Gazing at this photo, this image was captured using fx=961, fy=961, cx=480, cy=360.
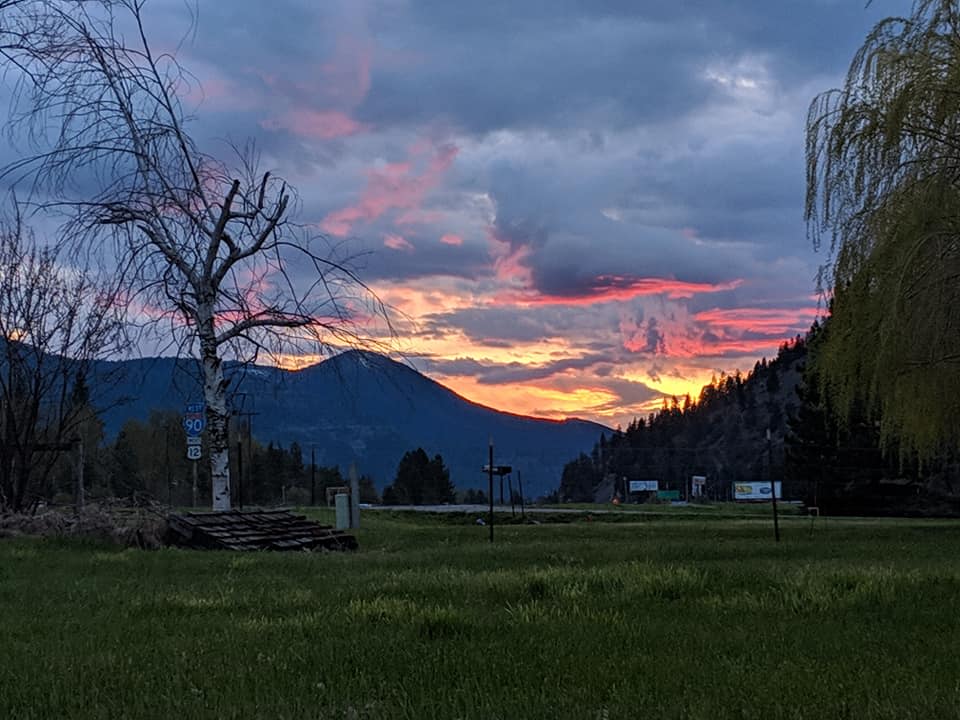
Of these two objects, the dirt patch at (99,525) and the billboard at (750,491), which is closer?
the dirt patch at (99,525)

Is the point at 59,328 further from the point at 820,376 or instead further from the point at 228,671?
the point at 228,671

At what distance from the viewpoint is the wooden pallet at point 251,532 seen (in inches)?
724

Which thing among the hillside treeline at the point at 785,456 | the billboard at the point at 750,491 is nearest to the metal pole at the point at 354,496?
the hillside treeline at the point at 785,456

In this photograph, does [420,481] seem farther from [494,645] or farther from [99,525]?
[494,645]

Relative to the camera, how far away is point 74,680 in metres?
5.35

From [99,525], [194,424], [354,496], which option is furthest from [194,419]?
[354,496]

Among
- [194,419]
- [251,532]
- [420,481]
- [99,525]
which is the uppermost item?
[194,419]

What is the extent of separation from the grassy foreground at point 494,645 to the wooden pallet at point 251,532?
7.27m

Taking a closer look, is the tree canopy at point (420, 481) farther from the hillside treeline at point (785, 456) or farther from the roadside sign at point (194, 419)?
the roadside sign at point (194, 419)

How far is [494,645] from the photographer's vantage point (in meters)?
6.03

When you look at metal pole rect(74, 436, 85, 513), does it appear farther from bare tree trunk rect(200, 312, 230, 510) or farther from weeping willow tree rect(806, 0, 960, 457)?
weeping willow tree rect(806, 0, 960, 457)

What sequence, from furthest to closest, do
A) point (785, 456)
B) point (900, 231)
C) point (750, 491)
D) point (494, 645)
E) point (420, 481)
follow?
point (420, 481) < point (750, 491) < point (785, 456) < point (900, 231) < point (494, 645)

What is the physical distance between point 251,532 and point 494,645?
14.2 metres

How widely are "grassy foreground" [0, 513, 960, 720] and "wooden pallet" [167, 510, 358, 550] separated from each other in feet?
23.8
